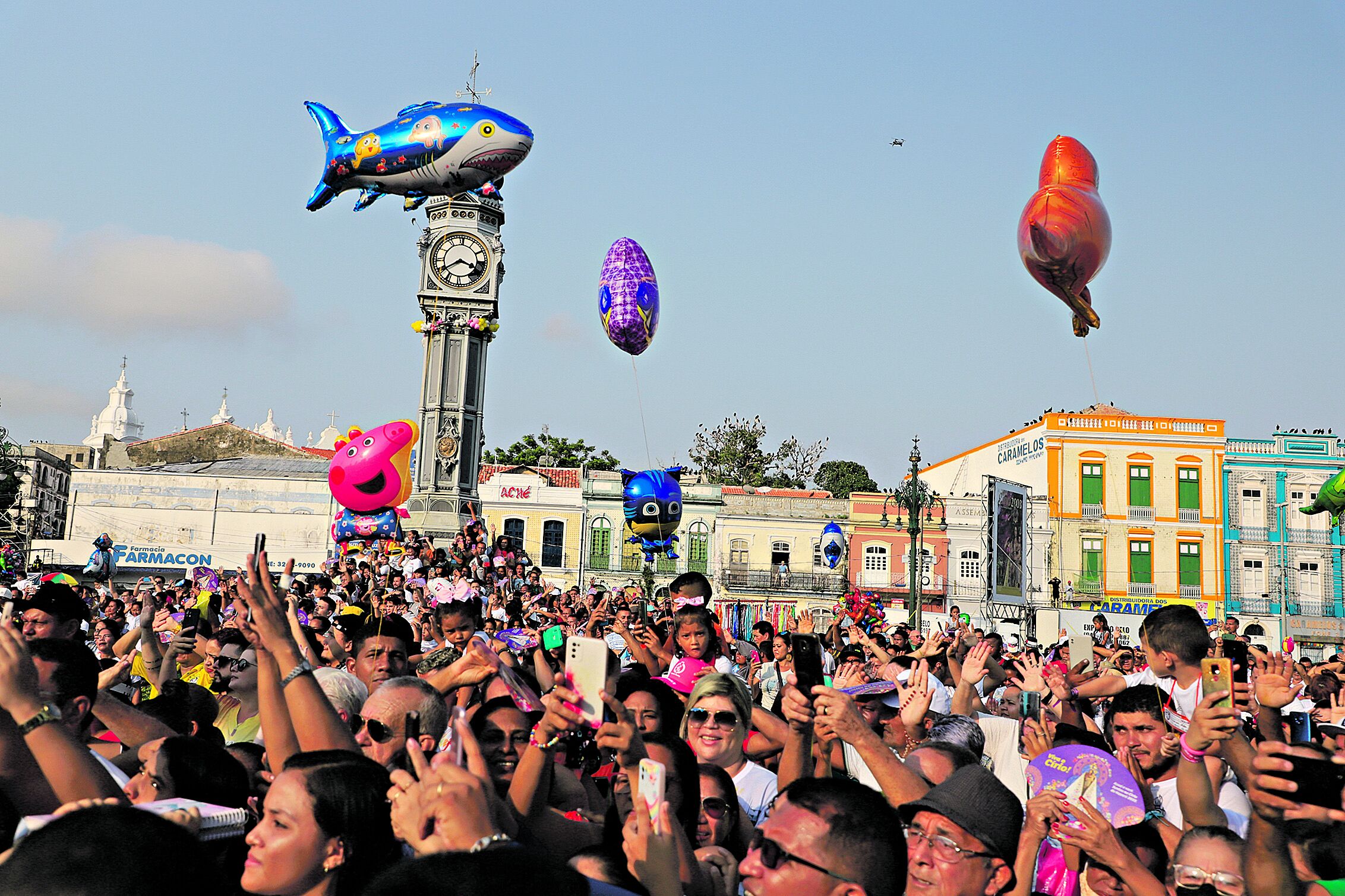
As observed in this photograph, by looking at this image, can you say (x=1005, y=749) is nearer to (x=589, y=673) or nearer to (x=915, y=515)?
(x=589, y=673)

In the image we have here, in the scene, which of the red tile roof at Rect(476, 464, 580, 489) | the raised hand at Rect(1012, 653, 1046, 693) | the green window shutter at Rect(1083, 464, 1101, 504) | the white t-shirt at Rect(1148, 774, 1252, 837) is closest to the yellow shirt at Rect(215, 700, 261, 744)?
the raised hand at Rect(1012, 653, 1046, 693)

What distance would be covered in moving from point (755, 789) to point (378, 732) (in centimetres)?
157

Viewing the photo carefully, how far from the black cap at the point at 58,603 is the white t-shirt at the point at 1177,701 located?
5261mm

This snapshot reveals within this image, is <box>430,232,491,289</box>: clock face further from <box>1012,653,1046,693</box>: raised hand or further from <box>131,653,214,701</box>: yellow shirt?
<box>1012,653,1046,693</box>: raised hand

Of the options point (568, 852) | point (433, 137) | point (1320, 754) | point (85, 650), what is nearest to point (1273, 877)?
point (1320, 754)

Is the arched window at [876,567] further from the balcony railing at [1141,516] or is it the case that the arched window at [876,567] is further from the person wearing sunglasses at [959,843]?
the person wearing sunglasses at [959,843]

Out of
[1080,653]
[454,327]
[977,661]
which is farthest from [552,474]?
[977,661]

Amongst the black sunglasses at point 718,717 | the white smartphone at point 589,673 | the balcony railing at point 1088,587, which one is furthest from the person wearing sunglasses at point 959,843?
the balcony railing at point 1088,587

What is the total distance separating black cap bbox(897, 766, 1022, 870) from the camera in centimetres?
357

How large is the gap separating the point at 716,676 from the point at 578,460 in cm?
4957

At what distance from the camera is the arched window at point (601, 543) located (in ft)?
A: 154

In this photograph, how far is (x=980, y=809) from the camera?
3.63 m

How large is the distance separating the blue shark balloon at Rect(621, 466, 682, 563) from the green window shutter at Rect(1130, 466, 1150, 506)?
102 feet

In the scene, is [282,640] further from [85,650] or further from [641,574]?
[641,574]
